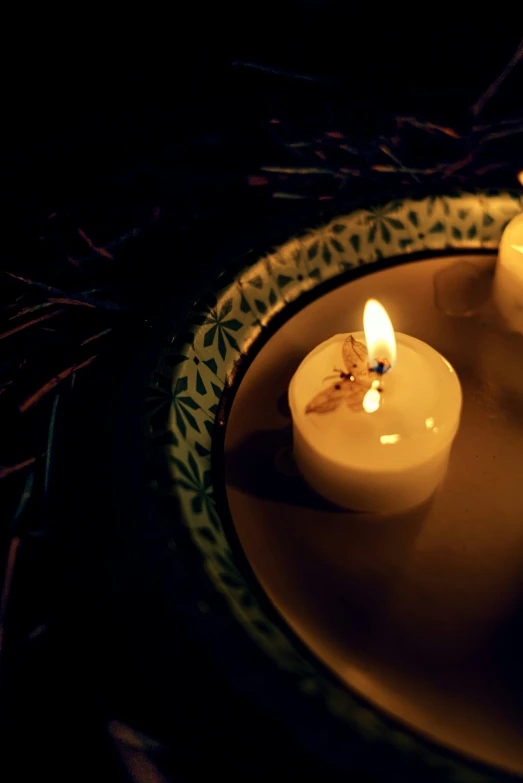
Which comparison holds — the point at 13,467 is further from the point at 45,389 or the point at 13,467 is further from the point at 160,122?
the point at 160,122

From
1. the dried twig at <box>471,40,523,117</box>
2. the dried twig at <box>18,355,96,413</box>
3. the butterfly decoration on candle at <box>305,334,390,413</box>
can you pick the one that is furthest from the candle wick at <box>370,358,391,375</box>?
the dried twig at <box>471,40,523,117</box>

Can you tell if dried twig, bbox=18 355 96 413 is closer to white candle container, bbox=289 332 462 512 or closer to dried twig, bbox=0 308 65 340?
dried twig, bbox=0 308 65 340

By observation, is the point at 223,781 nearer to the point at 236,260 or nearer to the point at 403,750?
the point at 403,750

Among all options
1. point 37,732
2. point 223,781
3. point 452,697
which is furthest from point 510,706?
point 37,732

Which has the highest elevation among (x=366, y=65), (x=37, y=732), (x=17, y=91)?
(x=366, y=65)

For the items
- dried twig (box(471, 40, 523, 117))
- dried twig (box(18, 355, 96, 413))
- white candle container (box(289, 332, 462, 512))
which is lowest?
dried twig (box(18, 355, 96, 413))

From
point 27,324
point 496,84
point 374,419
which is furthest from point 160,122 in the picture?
point 374,419
